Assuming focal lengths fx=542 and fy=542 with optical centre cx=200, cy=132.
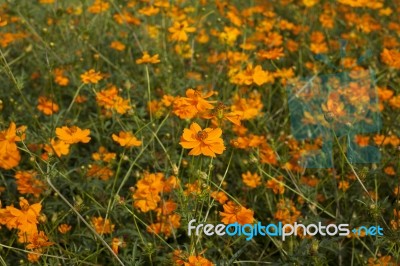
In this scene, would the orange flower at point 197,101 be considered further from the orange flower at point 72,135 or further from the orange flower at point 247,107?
the orange flower at point 247,107

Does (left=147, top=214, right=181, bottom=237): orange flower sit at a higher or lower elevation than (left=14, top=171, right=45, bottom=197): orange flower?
lower

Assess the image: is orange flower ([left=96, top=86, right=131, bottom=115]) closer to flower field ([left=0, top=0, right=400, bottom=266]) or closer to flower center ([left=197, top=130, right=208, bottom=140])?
flower field ([left=0, top=0, right=400, bottom=266])

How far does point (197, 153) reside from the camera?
1.38 meters

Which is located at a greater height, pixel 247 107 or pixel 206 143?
pixel 206 143

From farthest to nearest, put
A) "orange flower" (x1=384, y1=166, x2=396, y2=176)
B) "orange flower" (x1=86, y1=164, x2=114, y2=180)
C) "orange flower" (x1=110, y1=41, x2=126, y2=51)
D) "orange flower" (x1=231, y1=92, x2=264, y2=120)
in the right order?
"orange flower" (x1=110, y1=41, x2=126, y2=51)
"orange flower" (x1=231, y1=92, x2=264, y2=120)
"orange flower" (x1=384, y1=166, x2=396, y2=176)
"orange flower" (x1=86, y1=164, x2=114, y2=180)

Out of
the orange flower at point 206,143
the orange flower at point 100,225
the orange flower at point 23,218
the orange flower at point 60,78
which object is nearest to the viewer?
the orange flower at point 206,143

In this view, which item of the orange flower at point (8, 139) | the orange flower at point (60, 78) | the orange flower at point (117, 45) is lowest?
the orange flower at point (60, 78)

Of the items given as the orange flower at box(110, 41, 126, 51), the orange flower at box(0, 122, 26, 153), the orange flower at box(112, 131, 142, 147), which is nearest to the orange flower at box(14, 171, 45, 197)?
the orange flower at box(0, 122, 26, 153)

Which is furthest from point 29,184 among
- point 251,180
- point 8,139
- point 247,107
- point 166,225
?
point 247,107

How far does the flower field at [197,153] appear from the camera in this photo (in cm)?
159

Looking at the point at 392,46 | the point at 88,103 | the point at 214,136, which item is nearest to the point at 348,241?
the point at 214,136

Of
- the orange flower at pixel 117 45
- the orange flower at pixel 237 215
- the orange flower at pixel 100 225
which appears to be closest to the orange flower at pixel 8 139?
the orange flower at pixel 100 225

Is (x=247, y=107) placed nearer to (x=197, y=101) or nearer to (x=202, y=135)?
(x=197, y=101)

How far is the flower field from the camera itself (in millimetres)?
1592
